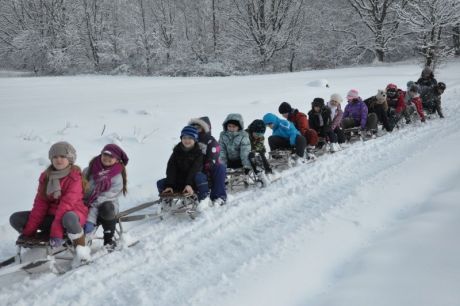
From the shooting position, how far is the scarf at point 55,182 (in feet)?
13.0

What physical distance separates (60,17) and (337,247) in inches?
1290

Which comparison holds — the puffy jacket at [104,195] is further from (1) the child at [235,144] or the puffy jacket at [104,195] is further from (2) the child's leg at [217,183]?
(1) the child at [235,144]

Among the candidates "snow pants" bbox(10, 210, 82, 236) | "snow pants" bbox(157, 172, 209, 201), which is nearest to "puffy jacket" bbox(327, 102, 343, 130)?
"snow pants" bbox(157, 172, 209, 201)

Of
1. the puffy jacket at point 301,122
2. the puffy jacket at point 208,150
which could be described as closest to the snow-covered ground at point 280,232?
the puffy jacket at point 208,150

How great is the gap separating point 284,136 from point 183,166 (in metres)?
2.87

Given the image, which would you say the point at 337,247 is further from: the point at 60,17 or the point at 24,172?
the point at 60,17

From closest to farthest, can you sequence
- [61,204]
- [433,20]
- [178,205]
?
[61,204] < [178,205] < [433,20]

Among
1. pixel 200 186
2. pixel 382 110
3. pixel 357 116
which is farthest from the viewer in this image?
pixel 382 110

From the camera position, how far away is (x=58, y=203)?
4062mm

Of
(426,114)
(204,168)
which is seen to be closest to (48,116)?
(204,168)

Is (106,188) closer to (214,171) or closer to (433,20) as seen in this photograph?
(214,171)

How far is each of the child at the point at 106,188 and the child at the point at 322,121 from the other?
499 cm

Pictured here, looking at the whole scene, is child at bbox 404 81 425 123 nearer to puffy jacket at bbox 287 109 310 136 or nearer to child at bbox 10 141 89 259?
puffy jacket at bbox 287 109 310 136

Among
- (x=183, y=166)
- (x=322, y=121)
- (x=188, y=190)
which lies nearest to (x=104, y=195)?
(x=188, y=190)
